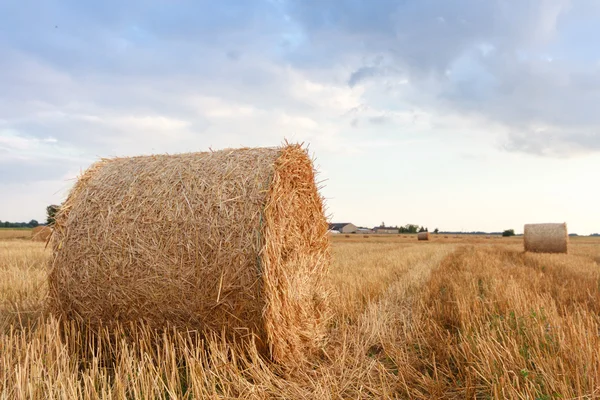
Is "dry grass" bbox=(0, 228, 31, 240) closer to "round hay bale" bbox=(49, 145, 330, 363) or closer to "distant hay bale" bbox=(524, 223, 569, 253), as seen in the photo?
"distant hay bale" bbox=(524, 223, 569, 253)

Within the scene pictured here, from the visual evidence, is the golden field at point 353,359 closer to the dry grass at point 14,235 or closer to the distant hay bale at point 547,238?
the distant hay bale at point 547,238

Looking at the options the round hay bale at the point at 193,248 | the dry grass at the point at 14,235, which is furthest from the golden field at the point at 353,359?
the dry grass at the point at 14,235

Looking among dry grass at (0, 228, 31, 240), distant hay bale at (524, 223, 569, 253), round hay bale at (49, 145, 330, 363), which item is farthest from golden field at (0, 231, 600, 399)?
dry grass at (0, 228, 31, 240)

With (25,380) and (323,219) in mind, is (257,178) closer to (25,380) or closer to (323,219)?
(323,219)

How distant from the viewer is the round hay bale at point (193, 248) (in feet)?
14.8

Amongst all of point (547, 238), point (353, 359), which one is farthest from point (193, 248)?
point (547, 238)

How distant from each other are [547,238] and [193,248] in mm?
20558

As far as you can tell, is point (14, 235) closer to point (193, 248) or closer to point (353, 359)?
point (193, 248)

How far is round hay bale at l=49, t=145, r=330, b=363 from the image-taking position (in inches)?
178

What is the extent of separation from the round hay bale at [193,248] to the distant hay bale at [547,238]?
1895 cm

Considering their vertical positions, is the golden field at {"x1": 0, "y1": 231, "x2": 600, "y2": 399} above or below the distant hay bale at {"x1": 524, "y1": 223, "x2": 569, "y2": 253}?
below

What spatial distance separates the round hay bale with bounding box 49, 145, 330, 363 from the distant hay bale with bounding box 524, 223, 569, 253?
62.2ft

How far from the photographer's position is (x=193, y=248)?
15.1 ft

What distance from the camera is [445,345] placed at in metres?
4.79
